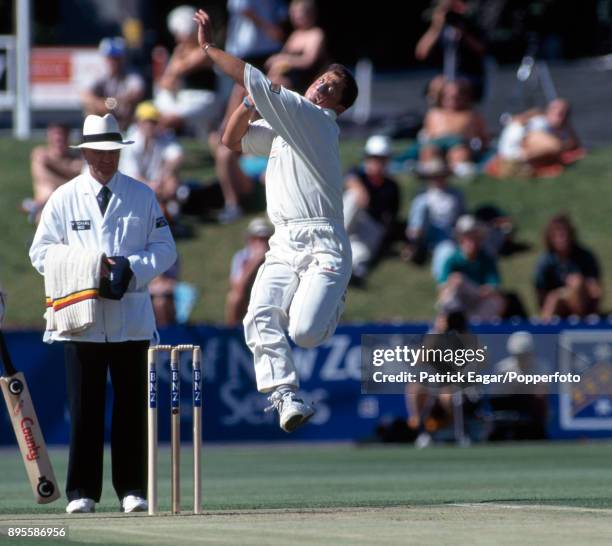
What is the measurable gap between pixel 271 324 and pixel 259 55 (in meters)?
12.7

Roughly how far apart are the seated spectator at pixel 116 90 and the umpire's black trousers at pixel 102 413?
12.1m

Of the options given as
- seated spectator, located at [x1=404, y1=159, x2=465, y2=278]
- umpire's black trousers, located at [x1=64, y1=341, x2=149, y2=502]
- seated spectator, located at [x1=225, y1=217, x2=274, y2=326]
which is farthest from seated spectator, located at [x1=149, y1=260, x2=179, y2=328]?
umpire's black trousers, located at [x1=64, y1=341, x2=149, y2=502]

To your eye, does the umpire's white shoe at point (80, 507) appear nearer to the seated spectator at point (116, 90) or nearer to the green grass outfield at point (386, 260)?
the green grass outfield at point (386, 260)

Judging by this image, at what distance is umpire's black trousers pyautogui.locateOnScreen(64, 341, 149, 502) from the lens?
9.27 meters

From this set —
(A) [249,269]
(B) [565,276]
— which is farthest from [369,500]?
(B) [565,276]

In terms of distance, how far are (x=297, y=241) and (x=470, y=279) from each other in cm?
997

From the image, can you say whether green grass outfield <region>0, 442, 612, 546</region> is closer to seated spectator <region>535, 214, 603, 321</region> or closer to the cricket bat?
the cricket bat

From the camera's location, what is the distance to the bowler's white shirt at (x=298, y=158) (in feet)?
29.3

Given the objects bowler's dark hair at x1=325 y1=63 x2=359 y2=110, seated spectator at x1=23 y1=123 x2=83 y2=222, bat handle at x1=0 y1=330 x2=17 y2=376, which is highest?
seated spectator at x1=23 y1=123 x2=83 y2=222

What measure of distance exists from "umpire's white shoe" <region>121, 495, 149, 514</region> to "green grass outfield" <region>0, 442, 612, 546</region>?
14 centimetres

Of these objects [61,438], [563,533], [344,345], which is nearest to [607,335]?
[344,345]

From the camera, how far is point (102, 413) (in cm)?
940

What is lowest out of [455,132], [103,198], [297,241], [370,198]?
[297,241]

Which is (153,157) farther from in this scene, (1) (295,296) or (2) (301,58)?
(1) (295,296)
